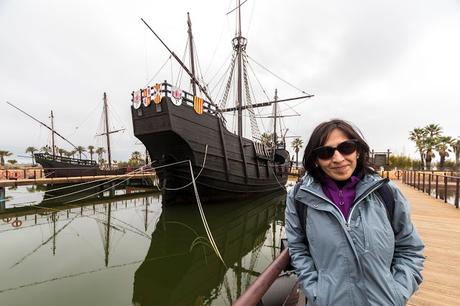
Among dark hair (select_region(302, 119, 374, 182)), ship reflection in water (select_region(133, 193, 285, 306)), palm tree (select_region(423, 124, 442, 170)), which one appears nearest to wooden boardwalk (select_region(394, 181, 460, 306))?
dark hair (select_region(302, 119, 374, 182))

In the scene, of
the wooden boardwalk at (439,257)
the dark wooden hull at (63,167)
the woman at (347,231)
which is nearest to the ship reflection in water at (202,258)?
the wooden boardwalk at (439,257)

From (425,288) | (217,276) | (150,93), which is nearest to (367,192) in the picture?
(425,288)

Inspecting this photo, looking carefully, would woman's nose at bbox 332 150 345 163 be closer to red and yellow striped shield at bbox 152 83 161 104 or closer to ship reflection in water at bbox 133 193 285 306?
ship reflection in water at bbox 133 193 285 306

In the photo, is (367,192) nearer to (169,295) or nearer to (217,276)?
(169,295)

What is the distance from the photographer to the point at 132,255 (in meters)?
6.61

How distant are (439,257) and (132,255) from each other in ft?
20.3

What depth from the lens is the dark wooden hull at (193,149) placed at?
411 inches

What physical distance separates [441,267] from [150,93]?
32.7 ft

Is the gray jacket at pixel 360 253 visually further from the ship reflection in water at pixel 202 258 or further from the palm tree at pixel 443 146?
the palm tree at pixel 443 146

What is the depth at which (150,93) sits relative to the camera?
10484 mm

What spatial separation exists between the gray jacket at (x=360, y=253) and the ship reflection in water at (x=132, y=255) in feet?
12.4

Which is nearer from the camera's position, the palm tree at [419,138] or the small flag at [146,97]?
the small flag at [146,97]

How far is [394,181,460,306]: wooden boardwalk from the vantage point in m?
2.58

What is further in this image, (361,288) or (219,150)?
(219,150)
